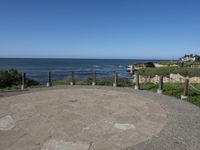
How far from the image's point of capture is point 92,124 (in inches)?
251

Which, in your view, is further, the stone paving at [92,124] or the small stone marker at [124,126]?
the small stone marker at [124,126]

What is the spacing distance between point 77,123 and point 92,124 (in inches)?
17.5

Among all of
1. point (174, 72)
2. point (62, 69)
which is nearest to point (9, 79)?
point (174, 72)

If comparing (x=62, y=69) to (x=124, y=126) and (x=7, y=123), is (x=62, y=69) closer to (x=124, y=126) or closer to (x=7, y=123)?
(x=7, y=123)

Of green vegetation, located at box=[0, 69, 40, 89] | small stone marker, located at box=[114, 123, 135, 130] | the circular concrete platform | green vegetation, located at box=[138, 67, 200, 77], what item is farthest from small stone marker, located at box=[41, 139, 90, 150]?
green vegetation, located at box=[138, 67, 200, 77]

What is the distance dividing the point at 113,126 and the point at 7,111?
3929mm

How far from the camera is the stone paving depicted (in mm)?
5016

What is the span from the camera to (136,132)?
5.80m

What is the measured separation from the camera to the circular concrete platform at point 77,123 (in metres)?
5.04

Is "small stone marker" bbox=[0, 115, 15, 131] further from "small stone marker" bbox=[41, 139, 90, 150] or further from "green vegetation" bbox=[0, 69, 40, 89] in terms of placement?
"green vegetation" bbox=[0, 69, 40, 89]

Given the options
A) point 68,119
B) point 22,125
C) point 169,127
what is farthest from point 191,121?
point 22,125

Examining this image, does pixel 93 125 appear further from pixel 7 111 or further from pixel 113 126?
pixel 7 111

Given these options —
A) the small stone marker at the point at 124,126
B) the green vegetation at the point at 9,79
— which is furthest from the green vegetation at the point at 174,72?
the small stone marker at the point at 124,126

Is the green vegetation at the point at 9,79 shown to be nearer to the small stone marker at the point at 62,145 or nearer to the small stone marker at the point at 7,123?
the small stone marker at the point at 7,123
